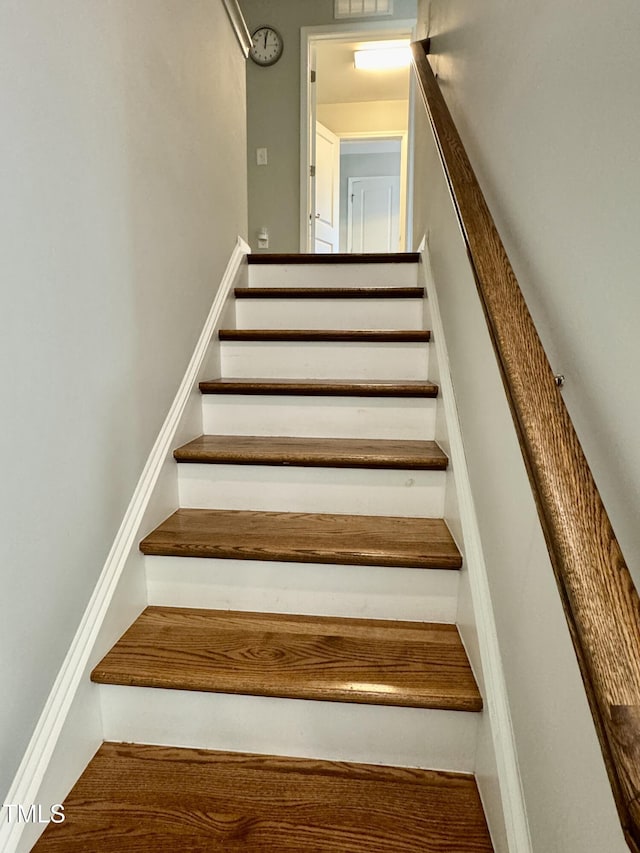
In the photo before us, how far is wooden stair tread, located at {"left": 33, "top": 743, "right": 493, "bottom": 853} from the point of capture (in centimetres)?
87

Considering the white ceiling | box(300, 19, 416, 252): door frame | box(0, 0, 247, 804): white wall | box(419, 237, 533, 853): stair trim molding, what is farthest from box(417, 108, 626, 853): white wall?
the white ceiling

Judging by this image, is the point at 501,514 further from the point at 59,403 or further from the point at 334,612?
the point at 59,403

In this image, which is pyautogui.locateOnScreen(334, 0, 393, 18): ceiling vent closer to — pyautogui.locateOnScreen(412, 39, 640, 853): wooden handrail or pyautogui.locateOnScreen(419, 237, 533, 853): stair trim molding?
pyautogui.locateOnScreen(419, 237, 533, 853): stair trim molding

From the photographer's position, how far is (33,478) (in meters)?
0.90

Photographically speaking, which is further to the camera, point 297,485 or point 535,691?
point 297,485

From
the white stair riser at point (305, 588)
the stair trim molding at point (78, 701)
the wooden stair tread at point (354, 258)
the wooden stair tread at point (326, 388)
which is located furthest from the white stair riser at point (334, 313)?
the white stair riser at point (305, 588)

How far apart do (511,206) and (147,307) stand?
0.94 metres

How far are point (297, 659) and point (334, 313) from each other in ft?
4.64

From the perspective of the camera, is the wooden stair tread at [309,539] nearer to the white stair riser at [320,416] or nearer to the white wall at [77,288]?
the white wall at [77,288]

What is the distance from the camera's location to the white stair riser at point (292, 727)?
102 cm

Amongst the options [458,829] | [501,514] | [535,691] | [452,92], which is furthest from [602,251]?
[452,92]

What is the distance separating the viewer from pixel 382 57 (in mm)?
4273

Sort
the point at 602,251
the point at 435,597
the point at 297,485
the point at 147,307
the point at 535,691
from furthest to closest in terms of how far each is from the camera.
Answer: the point at 297,485 → the point at 147,307 → the point at 435,597 → the point at 535,691 → the point at 602,251

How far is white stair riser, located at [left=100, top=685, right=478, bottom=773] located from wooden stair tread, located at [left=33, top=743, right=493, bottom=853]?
0.02m
